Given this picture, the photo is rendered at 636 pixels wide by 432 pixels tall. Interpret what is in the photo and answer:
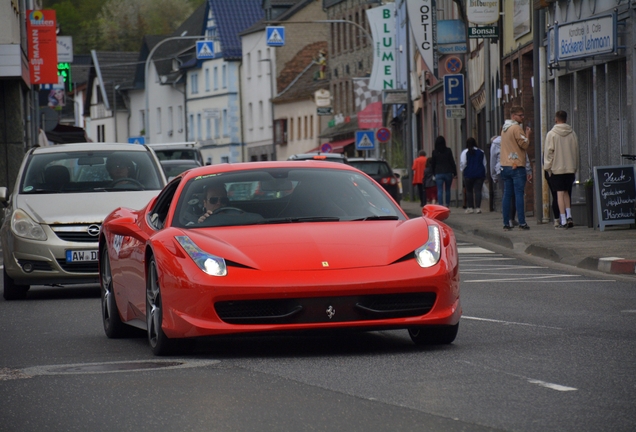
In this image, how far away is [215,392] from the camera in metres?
7.25

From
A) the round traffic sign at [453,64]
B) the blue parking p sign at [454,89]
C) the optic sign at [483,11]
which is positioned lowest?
the blue parking p sign at [454,89]

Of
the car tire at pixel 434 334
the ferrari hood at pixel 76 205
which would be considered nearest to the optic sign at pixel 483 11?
the ferrari hood at pixel 76 205

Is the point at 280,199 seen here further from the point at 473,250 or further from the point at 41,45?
the point at 41,45

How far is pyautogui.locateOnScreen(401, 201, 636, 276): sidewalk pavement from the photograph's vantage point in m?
16.9

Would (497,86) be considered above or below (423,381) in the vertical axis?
above

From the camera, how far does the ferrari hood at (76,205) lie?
1455cm

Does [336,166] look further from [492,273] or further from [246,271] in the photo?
[492,273]

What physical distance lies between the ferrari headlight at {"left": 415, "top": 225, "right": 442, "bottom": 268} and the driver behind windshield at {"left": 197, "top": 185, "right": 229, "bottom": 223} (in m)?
1.43

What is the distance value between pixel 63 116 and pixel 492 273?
449 ft

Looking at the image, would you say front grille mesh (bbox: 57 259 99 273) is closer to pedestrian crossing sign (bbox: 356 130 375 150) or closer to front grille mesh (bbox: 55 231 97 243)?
front grille mesh (bbox: 55 231 97 243)

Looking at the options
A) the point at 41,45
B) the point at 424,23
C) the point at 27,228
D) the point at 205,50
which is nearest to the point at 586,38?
the point at 27,228

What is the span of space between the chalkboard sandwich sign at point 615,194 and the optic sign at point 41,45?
998 inches

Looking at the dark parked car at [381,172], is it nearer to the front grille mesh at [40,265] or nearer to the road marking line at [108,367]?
the front grille mesh at [40,265]

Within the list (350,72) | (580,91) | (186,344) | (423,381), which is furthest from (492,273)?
(350,72)
